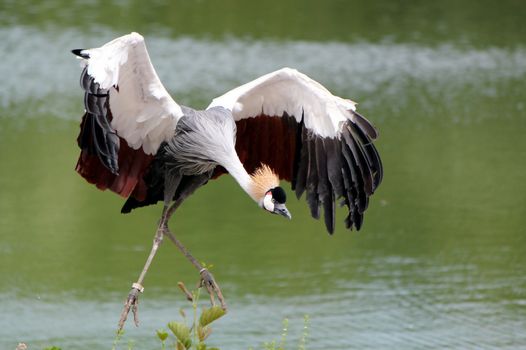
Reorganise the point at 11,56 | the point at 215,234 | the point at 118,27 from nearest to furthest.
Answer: the point at 215,234 → the point at 11,56 → the point at 118,27

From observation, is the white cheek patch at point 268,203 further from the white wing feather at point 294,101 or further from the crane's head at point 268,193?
the white wing feather at point 294,101

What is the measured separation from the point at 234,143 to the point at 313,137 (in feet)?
2.17

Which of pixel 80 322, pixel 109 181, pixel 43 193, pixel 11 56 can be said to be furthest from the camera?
pixel 11 56

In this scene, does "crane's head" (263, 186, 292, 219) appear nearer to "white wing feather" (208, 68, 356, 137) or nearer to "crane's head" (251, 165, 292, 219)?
"crane's head" (251, 165, 292, 219)

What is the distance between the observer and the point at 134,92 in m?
7.94

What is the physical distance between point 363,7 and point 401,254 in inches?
512

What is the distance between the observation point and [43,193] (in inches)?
557

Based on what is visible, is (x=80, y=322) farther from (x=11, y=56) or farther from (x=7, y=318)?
(x=11, y=56)

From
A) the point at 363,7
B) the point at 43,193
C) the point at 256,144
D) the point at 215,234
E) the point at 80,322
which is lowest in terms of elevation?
the point at 80,322

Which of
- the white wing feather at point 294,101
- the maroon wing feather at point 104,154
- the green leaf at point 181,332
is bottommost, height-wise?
the green leaf at point 181,332

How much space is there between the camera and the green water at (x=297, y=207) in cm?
1027

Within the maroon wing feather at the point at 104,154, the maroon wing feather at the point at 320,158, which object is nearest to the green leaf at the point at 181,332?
the maroon wing feather at the point at 104,154

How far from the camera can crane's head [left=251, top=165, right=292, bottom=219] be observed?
716cm

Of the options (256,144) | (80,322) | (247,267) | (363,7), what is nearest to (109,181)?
(256,144)
